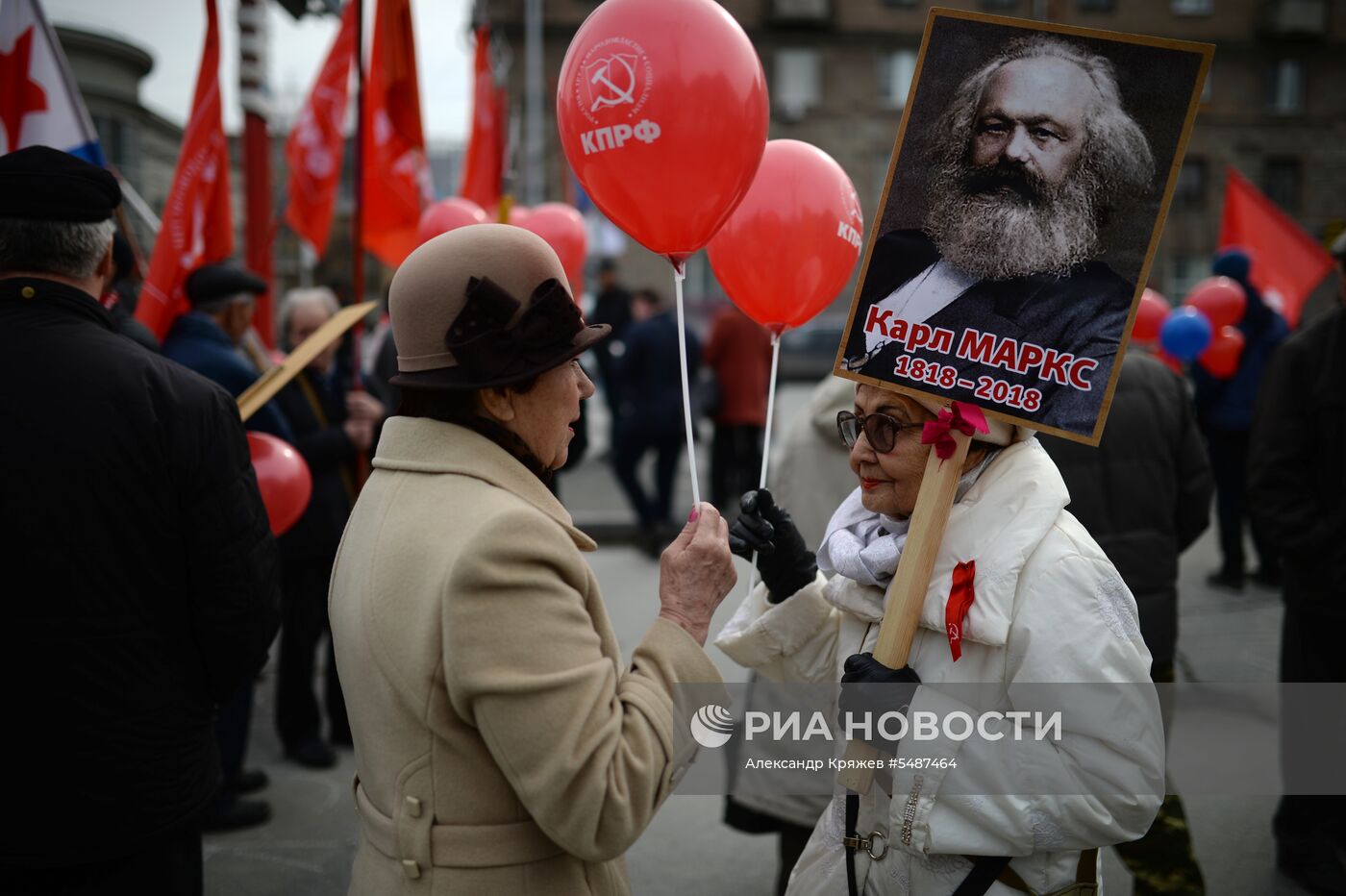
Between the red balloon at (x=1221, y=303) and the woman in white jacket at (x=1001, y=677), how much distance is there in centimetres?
610

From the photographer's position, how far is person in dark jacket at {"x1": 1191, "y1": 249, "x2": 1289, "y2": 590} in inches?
294

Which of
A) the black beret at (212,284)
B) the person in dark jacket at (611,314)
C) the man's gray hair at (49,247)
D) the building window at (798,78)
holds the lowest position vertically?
the person in dark jacket at (611,314)

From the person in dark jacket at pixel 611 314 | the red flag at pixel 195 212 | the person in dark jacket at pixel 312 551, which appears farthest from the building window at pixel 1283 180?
the red flag at pixel 195 212

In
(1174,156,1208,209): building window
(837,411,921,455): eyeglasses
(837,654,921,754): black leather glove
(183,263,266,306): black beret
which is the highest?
(837,411,921,455): eyeglasses

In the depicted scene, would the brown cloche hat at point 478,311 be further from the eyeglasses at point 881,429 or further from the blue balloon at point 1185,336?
the blue balloon at point 1185,336

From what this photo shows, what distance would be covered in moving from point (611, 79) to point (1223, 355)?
Result: 6586 mm

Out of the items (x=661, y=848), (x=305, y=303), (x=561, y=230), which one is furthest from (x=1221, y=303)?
(x=305, y=303)

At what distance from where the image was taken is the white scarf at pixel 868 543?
2.07 meters

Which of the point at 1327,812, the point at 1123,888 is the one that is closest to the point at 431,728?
the point at 1123,888

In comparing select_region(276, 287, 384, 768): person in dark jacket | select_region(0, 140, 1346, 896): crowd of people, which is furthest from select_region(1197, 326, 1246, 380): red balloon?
select_region(276, 287, 384, 768): person in dark jacket

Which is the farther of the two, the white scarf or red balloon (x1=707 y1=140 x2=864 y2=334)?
red balloon (x1=707 y1=140 x2=864 y2=334)

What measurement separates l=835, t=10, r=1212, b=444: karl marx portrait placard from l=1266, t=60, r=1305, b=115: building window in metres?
38.5

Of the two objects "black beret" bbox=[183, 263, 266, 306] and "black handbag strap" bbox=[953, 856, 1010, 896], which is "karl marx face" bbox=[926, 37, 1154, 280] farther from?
"black beret" bbox=[183, 263, 266, 306]

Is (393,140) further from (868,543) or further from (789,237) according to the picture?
(868,543)
